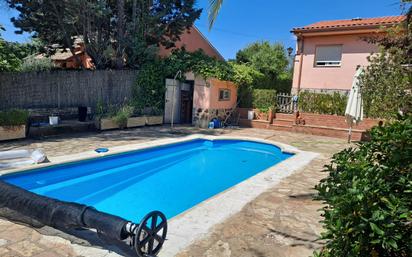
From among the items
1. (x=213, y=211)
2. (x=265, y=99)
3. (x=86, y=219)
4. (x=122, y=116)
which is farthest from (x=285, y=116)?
(x=86, y=219)

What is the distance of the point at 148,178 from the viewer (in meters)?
8.73

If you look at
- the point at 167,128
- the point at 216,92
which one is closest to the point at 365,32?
the point at 216,92

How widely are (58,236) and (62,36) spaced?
46.3 ft

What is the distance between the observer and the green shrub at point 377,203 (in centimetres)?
196

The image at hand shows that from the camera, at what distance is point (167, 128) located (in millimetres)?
15289

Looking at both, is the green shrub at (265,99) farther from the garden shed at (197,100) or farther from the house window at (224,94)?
the house window at (224,94)

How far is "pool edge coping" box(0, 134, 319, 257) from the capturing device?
414cm

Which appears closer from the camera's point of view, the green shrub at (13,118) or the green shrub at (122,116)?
the green shrub at (13,118)

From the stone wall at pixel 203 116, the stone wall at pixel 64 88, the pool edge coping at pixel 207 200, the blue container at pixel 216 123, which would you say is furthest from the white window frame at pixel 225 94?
the pool edge coping at pixel 207 200

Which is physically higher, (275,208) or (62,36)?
(62,36)

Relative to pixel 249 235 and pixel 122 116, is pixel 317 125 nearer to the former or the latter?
pixel 122 116

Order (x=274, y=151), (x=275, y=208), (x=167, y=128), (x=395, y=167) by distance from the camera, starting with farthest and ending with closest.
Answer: (x=167, y=128) → (x=274, y=151) → (x=275, y=208) → (x=395, y=167)

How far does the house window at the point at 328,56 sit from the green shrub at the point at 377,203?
1727 centimetres

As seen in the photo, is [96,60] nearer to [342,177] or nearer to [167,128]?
[167,128]
